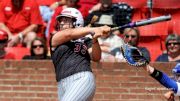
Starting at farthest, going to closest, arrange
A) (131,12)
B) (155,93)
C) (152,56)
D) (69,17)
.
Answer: (131,12) < (152,56) < (155,93) < (69,17)

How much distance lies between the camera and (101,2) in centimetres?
1043

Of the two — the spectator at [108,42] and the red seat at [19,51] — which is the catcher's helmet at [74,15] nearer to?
the spectator at [108,42]

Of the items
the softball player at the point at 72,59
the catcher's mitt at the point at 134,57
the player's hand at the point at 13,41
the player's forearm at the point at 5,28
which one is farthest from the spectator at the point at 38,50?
the catcher's mitt at the point at 134,57

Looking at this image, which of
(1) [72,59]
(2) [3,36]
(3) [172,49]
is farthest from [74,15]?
(2) [3,36]

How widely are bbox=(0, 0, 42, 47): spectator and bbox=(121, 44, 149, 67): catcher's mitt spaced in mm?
4260

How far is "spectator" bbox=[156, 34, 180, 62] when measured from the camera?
9.21 m

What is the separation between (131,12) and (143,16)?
0.24m

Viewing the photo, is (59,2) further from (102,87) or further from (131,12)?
(102,87)

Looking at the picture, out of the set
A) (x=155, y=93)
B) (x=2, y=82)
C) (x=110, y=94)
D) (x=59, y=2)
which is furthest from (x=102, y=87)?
(x=59, y=2)

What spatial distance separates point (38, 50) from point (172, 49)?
2020 mm

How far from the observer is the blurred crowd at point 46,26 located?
31.5ft

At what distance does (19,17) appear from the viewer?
10.4m

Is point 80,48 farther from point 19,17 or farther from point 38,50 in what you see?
point 19,17

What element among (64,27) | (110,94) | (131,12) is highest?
(64,27)
